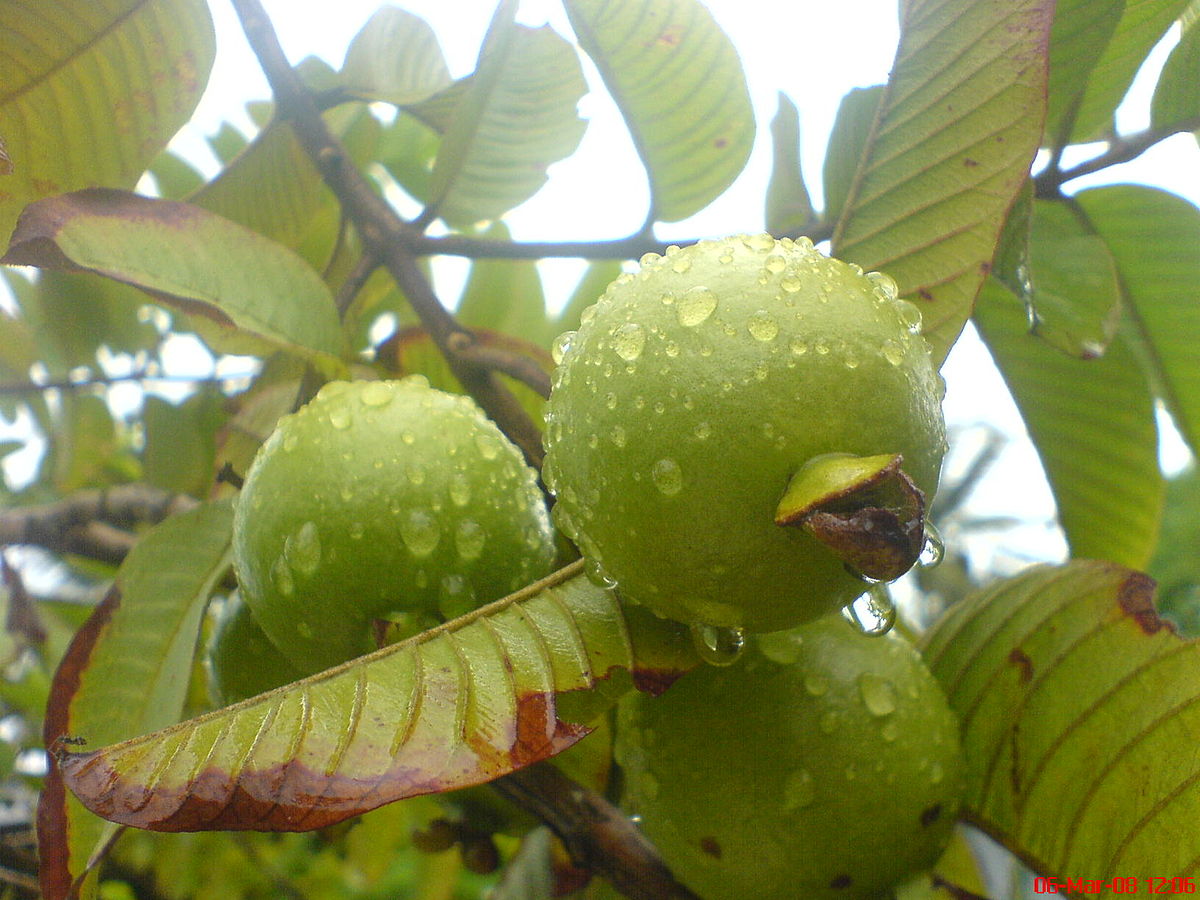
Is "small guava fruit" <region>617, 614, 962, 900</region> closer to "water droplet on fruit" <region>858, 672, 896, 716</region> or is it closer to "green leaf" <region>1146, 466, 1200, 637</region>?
"water droplet on fruit" <region>858, 672, 896, 716</region>

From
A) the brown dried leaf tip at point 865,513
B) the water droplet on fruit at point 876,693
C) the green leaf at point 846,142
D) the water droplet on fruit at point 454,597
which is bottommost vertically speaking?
the water droplet on fruit at point 876,693

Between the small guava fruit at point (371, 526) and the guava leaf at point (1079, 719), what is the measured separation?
1.34ft

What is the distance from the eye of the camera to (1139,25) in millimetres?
928

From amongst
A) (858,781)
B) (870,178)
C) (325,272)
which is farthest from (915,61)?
(325,272)

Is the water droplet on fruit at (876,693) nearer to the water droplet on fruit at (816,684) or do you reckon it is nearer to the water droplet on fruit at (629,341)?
the water droplet on fruit at (816,684)

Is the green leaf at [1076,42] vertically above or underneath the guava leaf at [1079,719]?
above

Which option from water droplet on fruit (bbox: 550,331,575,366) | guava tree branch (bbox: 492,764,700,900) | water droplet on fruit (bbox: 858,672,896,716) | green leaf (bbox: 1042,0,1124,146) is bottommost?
guava tree branch (bbox: 492,764,700,900)

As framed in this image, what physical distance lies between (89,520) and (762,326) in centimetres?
116

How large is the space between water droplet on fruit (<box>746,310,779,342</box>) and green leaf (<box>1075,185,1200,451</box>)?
666 millimetres

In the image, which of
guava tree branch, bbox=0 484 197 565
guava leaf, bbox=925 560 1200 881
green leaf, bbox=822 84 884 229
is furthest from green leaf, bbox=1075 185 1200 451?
guava tree branch, bbox=0 484 197 565

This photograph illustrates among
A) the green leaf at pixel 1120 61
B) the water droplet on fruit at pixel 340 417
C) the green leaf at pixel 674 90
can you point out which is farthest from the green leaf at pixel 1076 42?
the water droplet on fruit at pixel 340 417

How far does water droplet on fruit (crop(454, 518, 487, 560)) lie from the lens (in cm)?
69

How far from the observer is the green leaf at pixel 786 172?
4.00 feet

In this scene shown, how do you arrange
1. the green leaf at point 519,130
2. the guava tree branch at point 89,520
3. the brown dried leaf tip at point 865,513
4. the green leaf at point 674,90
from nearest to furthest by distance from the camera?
the brown dried leaf tip at point 865,513 < the green leaf at point 674,90 < the green leaf at point 519,130 < the guava tree branch at point 89,520
